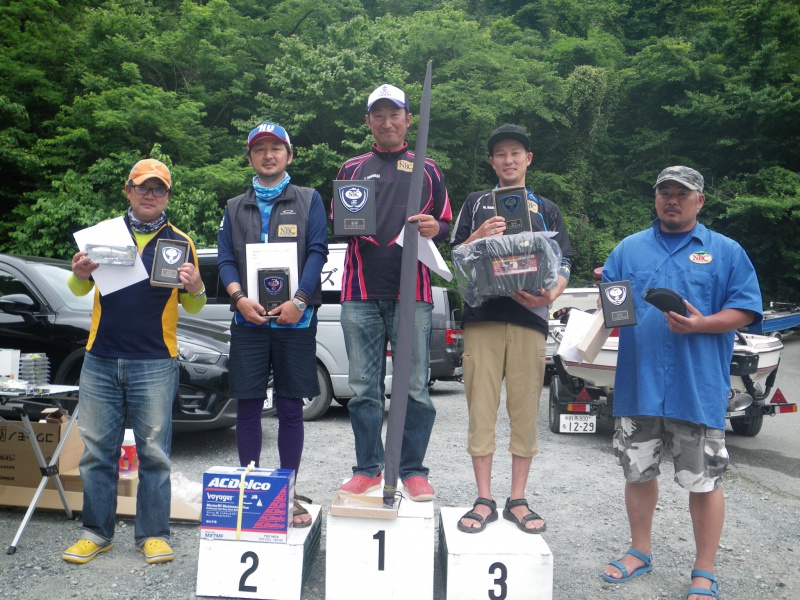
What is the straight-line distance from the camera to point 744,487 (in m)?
5.80

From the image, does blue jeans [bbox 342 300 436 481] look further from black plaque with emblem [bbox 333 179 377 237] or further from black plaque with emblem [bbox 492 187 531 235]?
black plaque with emblem [bbox 492 187 531 235]

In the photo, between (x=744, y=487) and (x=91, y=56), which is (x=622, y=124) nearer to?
(x=91, y=56)

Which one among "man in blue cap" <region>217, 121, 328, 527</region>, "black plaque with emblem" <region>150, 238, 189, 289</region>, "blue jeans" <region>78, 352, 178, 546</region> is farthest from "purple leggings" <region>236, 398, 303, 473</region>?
"black plaque with emblem" <region>150, 238, 189, 289</region>

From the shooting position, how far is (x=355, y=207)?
11.0 feet

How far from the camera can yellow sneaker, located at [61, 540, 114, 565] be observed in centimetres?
361

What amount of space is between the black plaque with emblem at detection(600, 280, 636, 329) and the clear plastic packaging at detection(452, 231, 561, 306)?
10.2 inches

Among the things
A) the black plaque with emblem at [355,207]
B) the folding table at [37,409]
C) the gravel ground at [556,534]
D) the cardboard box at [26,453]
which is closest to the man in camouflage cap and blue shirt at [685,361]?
the gravel ground at [556,534]

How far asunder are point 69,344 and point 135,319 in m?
2.45

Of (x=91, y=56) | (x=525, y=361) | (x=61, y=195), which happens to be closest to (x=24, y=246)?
(x=61, y=195)

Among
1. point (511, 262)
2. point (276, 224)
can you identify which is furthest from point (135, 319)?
point (511, 262)

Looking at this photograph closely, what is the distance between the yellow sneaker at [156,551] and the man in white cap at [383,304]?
107cm

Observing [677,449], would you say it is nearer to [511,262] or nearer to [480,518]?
[480,518]

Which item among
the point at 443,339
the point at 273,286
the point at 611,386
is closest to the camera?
the point at 273,286

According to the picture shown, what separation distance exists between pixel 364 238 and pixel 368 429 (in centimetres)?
99
